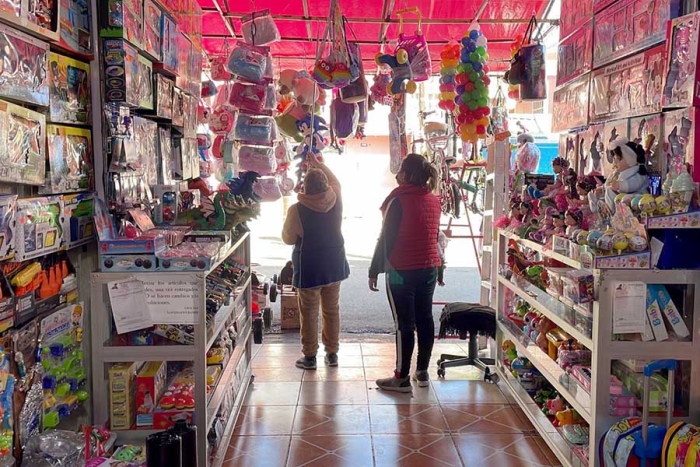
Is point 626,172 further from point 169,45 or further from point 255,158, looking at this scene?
point 255,158

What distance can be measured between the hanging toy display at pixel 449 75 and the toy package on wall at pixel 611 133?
1970 millimetres

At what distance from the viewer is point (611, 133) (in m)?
3.48

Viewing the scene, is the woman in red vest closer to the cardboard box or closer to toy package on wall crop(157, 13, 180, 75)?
toy package on wall crop(157, 13, 180, 75)

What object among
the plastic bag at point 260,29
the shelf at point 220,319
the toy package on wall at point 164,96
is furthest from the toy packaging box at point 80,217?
the plastic bag at point 260,29

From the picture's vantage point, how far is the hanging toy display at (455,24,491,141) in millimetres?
4953

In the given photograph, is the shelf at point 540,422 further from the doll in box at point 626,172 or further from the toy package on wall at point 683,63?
the toy package on wall at point 683,63

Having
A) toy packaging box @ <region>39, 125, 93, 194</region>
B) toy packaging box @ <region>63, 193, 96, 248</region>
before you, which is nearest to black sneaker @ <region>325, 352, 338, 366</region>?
toy packaging box @ <region>63, 193, 96, 248</region>

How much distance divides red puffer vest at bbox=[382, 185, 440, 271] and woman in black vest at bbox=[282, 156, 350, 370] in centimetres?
58

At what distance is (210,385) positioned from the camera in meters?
3.20

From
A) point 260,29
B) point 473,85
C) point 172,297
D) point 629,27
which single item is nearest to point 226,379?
point 172,297

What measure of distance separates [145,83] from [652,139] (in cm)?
245

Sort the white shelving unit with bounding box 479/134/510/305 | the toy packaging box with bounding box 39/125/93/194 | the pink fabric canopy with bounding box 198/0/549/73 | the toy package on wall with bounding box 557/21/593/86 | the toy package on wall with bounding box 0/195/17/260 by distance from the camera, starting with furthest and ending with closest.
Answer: the pink fabric canopy with bounding box 198/0/549/73, the white shelving unit with bounding box 479/134/510/305, the toy package on wall with bounding box 557/21/593/86, the toy packaging box with bounding box 39/125/93/194, the toy package on wall with bounding box 0/195/17/260

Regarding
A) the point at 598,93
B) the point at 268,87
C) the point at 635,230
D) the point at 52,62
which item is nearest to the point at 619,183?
the point at 635,230

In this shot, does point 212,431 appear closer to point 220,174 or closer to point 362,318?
point 362,318
